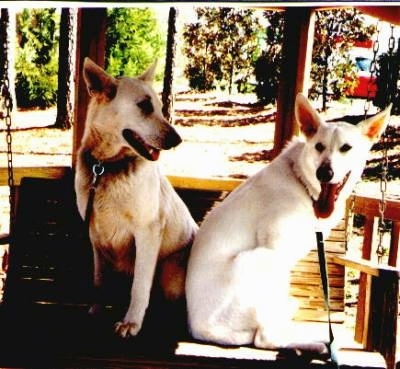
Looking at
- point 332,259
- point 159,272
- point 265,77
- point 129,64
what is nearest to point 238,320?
point 159,272

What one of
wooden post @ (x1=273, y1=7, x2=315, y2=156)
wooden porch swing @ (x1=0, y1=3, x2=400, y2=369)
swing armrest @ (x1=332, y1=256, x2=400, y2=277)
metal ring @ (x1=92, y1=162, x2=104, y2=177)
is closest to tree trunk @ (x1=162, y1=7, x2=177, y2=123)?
wooden post @ (x1=273, y1=7, x2=315, y2=156)

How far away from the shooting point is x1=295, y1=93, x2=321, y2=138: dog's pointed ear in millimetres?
2959

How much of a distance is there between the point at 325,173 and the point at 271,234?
383mm

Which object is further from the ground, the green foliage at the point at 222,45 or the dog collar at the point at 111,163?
the green foliage at the point at 222,45

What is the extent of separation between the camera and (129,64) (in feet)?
41.4

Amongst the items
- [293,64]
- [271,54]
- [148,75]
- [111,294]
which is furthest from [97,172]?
[271,54]

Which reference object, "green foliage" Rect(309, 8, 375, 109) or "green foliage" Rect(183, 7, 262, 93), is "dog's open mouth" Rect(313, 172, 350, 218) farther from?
"green foliage" Rect(183, 7, 262, 93)

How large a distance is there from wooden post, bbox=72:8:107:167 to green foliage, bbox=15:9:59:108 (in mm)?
10592

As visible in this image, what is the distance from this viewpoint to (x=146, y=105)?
2.95m

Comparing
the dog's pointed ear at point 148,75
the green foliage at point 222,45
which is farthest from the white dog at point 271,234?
the green foliage at point 222,45

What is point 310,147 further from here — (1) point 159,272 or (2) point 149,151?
(1) point 159,272

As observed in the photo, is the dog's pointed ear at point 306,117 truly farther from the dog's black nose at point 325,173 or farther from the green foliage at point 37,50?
the green foliage at point 37,50

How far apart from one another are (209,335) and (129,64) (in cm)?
1050

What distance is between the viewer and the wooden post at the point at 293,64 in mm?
4426
